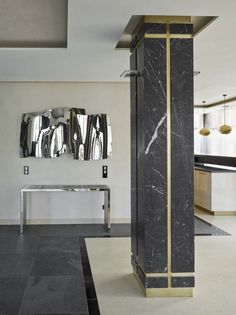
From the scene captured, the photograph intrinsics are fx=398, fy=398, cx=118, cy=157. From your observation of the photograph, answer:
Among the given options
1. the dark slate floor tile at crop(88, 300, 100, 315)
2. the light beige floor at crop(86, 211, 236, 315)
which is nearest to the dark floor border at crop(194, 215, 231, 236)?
the light beige floor at crop(86, 211, 236, 315)

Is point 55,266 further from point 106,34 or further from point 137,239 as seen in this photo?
point 106,34

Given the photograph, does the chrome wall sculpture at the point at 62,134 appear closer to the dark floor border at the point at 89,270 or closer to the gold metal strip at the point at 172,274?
the dark floor border at the point at 89,270

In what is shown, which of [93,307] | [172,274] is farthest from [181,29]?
[93,307]

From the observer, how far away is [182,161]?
3.72m

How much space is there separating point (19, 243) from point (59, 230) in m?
0.99

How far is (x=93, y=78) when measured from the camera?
6.79 meters

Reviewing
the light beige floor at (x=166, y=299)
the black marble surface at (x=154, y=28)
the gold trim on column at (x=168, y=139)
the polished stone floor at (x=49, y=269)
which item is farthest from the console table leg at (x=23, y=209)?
the black marble surface at (x=154, y=28)

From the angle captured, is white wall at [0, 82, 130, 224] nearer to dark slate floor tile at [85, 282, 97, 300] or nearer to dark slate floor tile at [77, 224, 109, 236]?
dark slate floor tile at [77, 224, 109, 236]

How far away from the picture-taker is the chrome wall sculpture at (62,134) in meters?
7.00

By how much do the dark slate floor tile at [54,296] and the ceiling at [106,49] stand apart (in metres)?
2.59

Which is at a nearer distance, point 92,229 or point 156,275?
point 156,275

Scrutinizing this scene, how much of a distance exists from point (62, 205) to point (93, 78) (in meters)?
2.32

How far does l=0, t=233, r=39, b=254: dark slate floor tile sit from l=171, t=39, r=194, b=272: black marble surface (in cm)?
241

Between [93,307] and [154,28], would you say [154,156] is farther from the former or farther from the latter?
[93,307]
